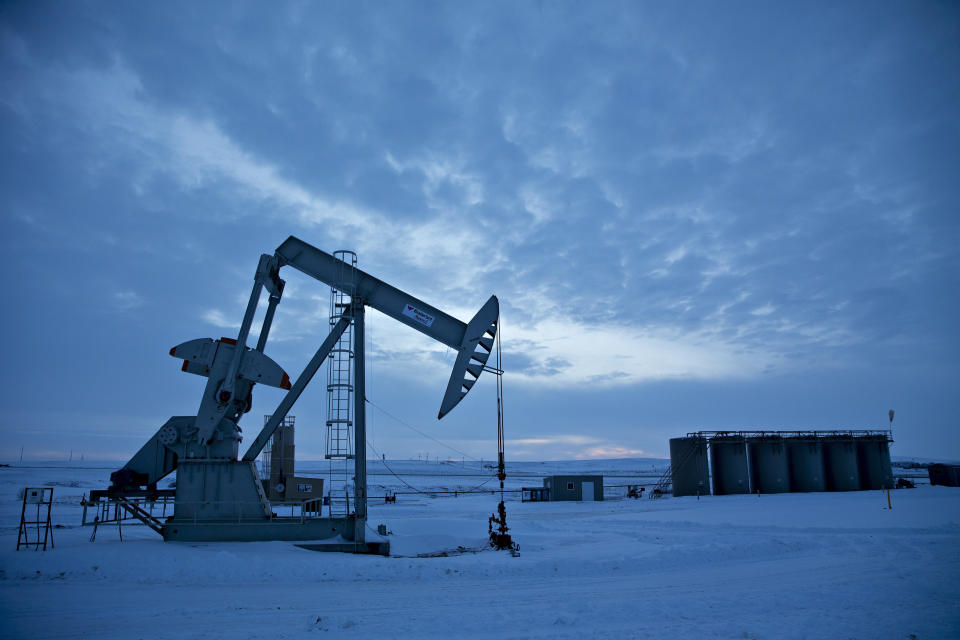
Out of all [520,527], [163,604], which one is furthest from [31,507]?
[163,604]

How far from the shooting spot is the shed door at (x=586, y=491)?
36.1 metres

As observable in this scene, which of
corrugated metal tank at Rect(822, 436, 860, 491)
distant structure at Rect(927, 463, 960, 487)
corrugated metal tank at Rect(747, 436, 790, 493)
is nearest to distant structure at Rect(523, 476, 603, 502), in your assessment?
corrugated metal tank at Rect(747, 436, 790, 493)

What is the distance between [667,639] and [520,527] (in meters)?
13.8

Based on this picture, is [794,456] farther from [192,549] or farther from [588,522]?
[192,549]

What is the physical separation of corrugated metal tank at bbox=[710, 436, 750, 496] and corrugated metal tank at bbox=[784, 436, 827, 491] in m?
3.44

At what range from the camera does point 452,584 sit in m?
9.86

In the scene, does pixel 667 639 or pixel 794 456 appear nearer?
pixel 667 639

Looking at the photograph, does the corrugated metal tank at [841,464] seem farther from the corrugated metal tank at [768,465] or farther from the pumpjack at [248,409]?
the pumpjack at [248,409]

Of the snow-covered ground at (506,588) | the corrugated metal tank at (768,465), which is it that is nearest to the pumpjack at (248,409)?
the snow-covered ground at (506,588)

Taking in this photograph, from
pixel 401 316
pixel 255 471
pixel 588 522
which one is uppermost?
pixel 401 316

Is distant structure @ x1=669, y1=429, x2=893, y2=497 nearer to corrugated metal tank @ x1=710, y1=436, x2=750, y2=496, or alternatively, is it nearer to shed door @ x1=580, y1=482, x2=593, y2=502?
corrugated metal tank @ x1=710, y1=436, x2=750, y2=496

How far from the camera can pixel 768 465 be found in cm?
3669

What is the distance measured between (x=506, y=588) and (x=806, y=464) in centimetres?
3445

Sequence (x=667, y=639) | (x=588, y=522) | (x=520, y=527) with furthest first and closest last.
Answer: (x=588, y=522)
(x=520, y=527)
(x=667, y=639)
